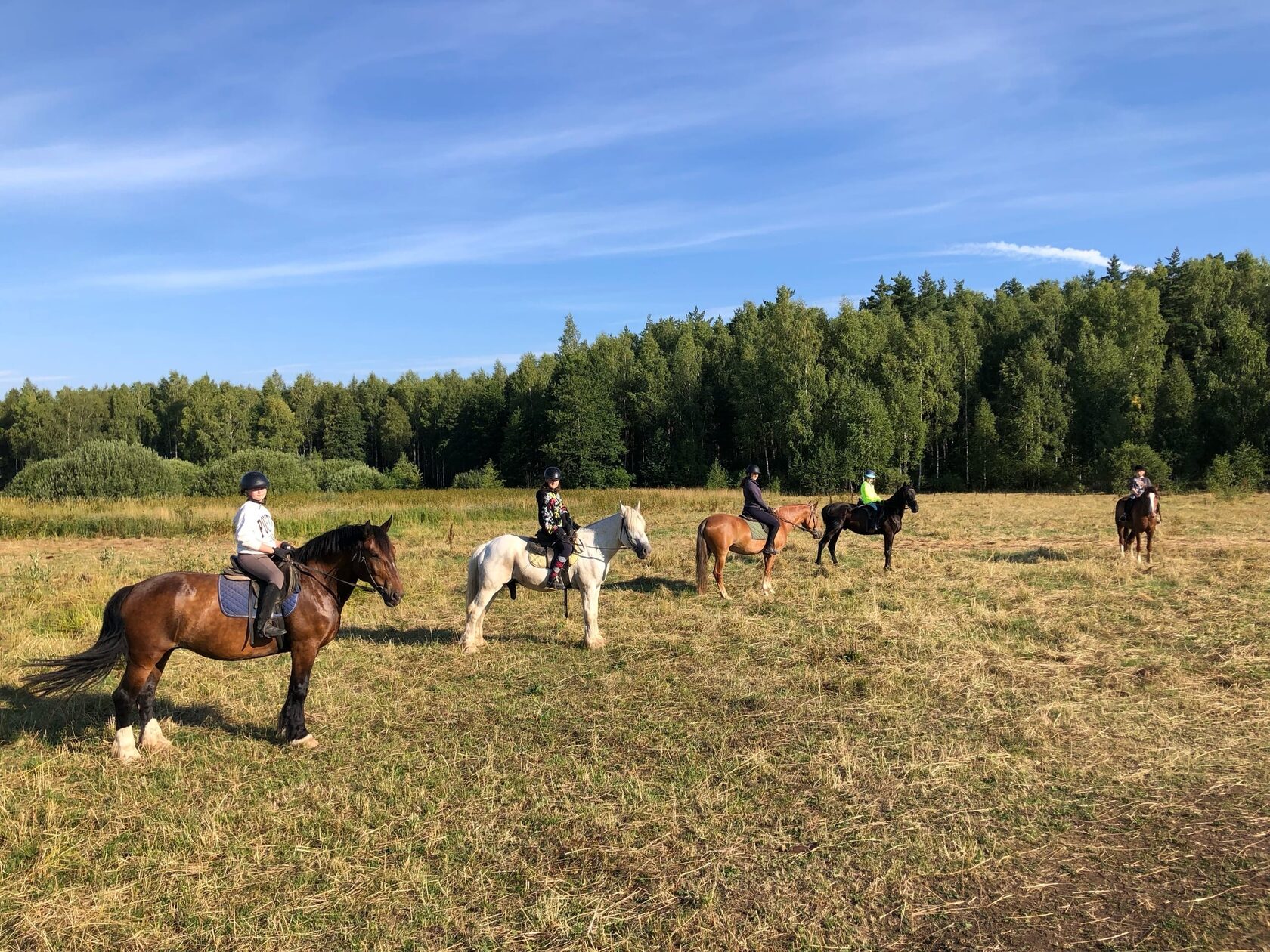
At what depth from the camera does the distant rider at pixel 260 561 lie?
6.76m

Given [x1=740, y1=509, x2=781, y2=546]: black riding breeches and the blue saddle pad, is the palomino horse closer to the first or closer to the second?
[x1=740, y1=509, x2=781, y2=546]: black riding breeches

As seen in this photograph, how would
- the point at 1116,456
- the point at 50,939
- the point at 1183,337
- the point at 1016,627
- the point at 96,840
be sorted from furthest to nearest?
the point at 1183,337 < the point at 1116,456 < the point at 1016,627 < the point at 96,840 < the point at 50,939

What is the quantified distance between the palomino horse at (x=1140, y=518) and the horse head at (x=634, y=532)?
11402 millimetres

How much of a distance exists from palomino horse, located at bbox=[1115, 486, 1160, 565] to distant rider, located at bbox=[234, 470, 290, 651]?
16085mm

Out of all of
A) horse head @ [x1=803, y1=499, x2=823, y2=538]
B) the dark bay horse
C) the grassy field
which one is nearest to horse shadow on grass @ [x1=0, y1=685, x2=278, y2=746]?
the grassy field

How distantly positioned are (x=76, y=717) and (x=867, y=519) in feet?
45.9

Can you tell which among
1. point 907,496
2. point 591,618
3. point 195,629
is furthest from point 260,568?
point 907,496

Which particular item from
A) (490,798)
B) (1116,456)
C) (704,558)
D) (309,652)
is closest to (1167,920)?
(490,798)

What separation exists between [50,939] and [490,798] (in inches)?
107

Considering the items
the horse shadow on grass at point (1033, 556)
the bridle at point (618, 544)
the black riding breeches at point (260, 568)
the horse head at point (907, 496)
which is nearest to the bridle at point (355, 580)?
the black riding breeches at point (260, 568)

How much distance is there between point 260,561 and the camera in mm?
6805

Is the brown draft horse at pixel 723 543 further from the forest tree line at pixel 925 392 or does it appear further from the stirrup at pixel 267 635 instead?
the forest tree line at pixel 925 392

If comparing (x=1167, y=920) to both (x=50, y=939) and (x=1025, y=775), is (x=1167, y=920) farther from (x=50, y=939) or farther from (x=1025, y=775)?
(x=50, y=939)

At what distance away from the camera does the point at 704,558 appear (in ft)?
44.4
